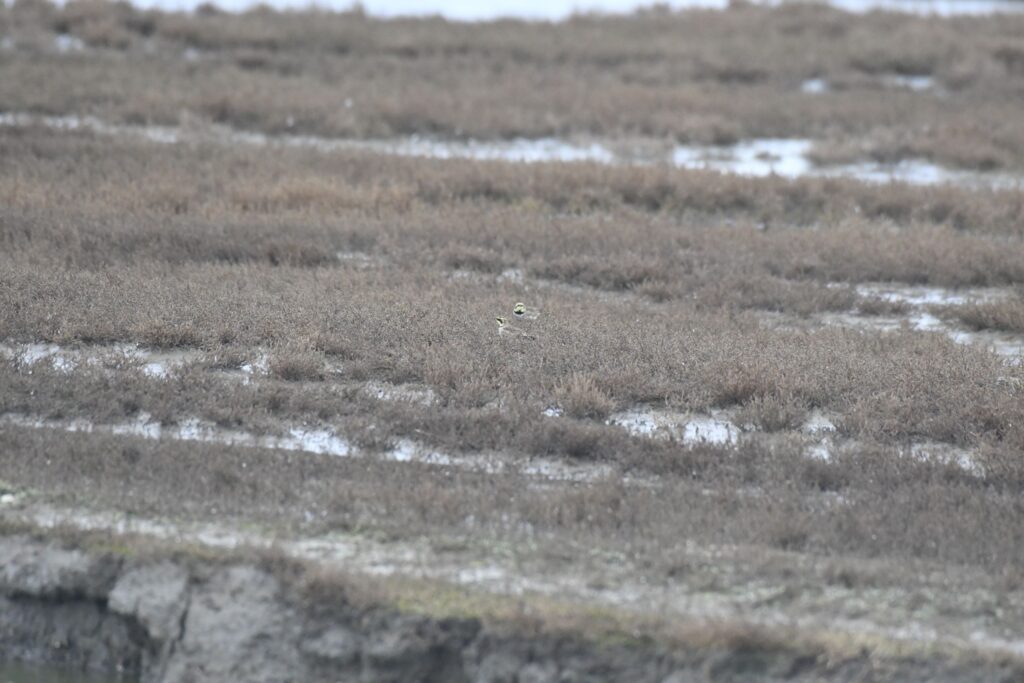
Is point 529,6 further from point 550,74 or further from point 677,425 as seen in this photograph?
point 677,425

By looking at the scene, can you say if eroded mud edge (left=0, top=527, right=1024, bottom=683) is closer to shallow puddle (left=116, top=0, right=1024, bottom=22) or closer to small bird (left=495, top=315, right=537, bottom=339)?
small bird (left=495, top=315, right=537, bottom=339)

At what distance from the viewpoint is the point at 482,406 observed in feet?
35.6

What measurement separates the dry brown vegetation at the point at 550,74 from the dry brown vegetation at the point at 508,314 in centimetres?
13

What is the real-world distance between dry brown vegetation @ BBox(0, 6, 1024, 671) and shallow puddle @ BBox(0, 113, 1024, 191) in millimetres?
333

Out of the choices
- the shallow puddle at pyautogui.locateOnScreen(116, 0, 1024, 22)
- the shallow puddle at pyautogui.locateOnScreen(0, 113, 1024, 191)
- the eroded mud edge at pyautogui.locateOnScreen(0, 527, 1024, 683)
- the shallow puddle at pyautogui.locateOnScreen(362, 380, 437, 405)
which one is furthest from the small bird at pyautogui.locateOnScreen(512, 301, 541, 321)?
the shallow puddle at pyautogui.locateOnScreen(116, 0, 1024, 22)

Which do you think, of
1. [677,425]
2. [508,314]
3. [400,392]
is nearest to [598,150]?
[508,314]

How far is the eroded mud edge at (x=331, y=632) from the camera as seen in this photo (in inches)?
301

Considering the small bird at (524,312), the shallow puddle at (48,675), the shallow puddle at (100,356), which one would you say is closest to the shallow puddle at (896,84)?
the small bird at (524,312)

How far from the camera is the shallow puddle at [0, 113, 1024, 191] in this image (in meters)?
20.1

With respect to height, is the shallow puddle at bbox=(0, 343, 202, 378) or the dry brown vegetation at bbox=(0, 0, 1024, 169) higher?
the dry brown vegetation at bbox=(0, 0, 1024, 169)

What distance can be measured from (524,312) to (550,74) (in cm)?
1397

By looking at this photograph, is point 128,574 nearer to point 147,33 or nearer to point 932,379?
point 932,379

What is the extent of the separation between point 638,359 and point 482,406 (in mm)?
1627

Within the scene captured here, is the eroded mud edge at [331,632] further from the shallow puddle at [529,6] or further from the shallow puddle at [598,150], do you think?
the shallow puddle at [529,6]
